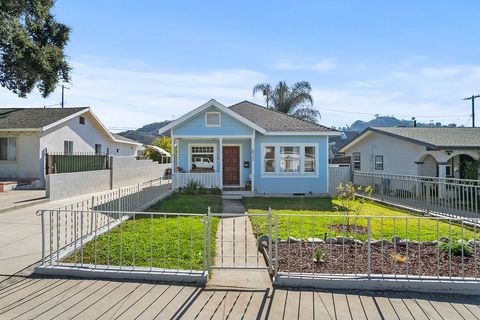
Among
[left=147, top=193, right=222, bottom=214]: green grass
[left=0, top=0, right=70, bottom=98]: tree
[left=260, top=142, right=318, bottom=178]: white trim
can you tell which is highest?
[left=0, top=0, right=70, bottom=98]: tree

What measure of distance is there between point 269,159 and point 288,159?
3.15 ft

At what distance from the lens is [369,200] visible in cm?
1686

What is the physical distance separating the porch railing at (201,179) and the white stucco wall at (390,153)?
10665mm

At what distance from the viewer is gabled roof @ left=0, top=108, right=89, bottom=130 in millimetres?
20406

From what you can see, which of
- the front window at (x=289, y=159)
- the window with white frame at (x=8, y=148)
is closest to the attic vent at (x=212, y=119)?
the front window at (x=289, y=159)

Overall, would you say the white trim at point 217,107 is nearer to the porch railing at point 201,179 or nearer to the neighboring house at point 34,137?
the porch railing at point 201,179

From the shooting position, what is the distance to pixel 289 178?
18.7 m

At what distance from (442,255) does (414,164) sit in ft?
48.4

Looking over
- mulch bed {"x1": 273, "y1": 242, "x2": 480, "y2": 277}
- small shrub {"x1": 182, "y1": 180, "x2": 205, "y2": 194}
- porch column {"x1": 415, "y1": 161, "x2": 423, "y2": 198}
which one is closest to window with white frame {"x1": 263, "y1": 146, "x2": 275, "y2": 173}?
small shrub {"x1": 182, "y1": 180, "x2": 205, "y2": 194}

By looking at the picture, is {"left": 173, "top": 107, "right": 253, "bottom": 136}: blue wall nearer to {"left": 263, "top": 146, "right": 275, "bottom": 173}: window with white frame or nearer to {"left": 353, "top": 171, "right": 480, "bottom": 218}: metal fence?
{"left": 263, "top": 146, "right": 275, "bottom": 173}: window with white frame

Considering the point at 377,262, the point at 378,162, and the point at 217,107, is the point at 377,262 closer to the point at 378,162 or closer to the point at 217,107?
the point at 217,107

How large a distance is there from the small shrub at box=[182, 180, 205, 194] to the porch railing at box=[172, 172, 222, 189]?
20 cm

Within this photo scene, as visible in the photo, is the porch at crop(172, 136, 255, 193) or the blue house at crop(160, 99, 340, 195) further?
the porch at crop(172, 136, 255, 193)

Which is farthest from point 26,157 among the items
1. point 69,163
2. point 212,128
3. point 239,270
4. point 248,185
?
point 239,270
